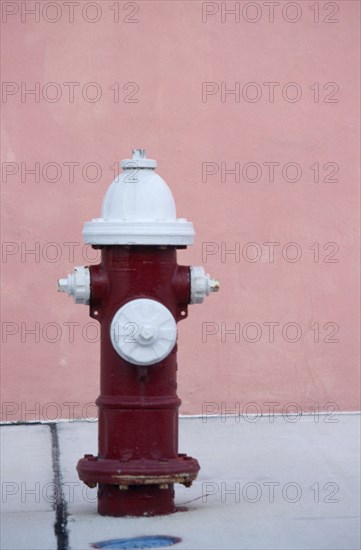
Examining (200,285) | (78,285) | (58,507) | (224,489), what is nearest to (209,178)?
(224,489)

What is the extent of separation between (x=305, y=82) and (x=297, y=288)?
1.04m

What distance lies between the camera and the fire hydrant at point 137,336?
14.8 feet

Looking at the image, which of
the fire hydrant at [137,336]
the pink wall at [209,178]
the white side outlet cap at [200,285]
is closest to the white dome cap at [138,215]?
the fire hydrant at [137,336]

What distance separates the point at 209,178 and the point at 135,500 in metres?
2.39

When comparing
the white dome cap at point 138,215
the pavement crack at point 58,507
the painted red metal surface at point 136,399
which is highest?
the white dome cap at point 138,215

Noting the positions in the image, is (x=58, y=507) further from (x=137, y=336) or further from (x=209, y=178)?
(x=209, y=178)

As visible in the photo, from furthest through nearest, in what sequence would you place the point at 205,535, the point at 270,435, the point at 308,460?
1. the point at 270,435
2. the point at 308,460
3. the point at 205,535

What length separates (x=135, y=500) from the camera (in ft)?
14.9

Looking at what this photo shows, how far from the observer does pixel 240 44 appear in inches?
260

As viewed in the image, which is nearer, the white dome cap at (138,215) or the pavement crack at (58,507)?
the pavement crack at (58,507)

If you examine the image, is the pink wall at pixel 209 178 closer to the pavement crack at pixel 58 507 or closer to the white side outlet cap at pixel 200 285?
the pavement crack at pixel 58 507

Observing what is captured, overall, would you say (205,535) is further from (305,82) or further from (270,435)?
(305,82)

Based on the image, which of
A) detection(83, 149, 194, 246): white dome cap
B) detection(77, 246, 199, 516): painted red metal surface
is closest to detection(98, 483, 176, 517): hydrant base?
detection(77, 246, 199, 516): painted red metal surface

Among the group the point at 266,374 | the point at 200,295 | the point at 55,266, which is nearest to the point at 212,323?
the point at 266,374
